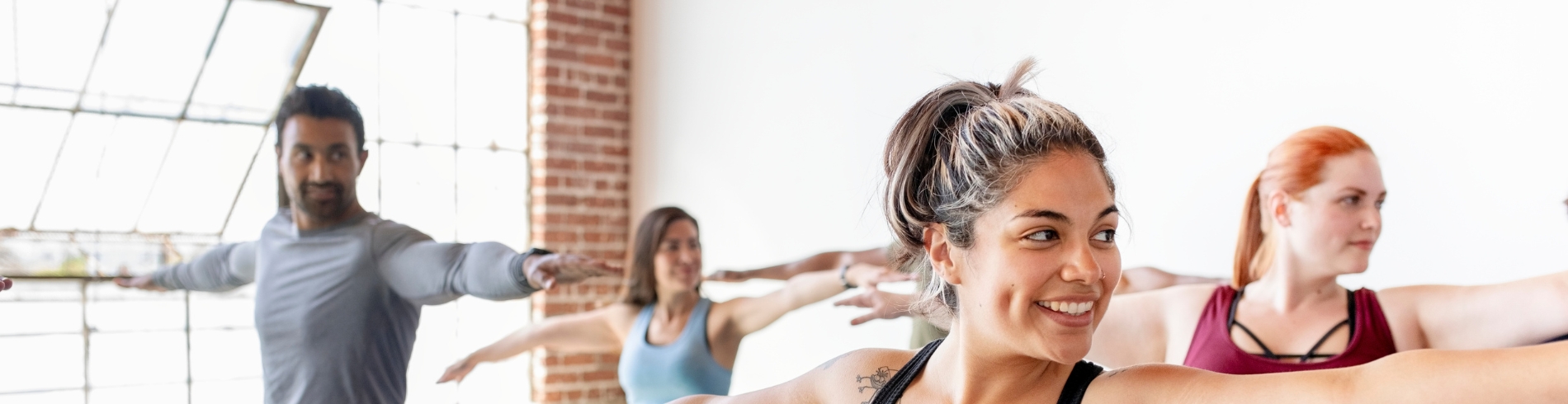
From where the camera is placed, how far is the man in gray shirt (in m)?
2.38

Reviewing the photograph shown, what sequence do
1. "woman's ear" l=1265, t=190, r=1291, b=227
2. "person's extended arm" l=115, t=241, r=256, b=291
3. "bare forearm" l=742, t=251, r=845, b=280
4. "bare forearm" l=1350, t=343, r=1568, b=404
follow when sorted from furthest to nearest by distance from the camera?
1. "bare forearm" l=742, t=251, r=845, b=280
2. "person's extended arm" l=115, t=241, r=256, b=291
3. "woman's ear" l=1265, t=190, r=1291, b=227
4. "bare forearm" l=1350, t=343, r=1568, b=404

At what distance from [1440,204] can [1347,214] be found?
2.96ft

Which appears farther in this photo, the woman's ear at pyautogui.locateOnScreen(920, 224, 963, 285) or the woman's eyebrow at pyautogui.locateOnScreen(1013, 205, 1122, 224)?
the woman's ear at pyautogui.locateOnScreen(920, 224, 963, 285)

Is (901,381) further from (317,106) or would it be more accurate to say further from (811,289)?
(811,289)

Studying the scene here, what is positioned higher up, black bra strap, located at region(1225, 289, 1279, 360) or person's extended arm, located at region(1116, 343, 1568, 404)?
person's extended arm, located at region(1116, 343, 1568, 404)

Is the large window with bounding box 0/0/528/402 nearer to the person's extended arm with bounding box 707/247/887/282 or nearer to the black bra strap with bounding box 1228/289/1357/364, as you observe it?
the person's extended arm with bounding box 707/247/887/282

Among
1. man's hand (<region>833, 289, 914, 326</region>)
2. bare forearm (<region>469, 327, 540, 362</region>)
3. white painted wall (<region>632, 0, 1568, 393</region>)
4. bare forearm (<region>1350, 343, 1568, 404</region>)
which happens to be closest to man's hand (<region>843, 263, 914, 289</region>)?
man's hand (<region>833, 289, 914, 326</region>)

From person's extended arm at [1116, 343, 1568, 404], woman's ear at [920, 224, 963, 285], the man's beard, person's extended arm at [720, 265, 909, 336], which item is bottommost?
person's extended arm at [720, 265, 909, 336]

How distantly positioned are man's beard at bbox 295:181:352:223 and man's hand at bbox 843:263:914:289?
1166mm

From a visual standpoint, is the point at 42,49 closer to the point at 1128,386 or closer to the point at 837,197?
the point at 837,197

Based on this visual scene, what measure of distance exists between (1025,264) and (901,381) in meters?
0.32

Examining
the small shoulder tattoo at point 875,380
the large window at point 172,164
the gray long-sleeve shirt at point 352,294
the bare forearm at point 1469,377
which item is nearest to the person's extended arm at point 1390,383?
the bare forearm at point 1469,377

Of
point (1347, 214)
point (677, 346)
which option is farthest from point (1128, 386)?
point (677, 346)

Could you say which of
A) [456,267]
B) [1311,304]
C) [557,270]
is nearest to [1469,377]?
[1311,304]
